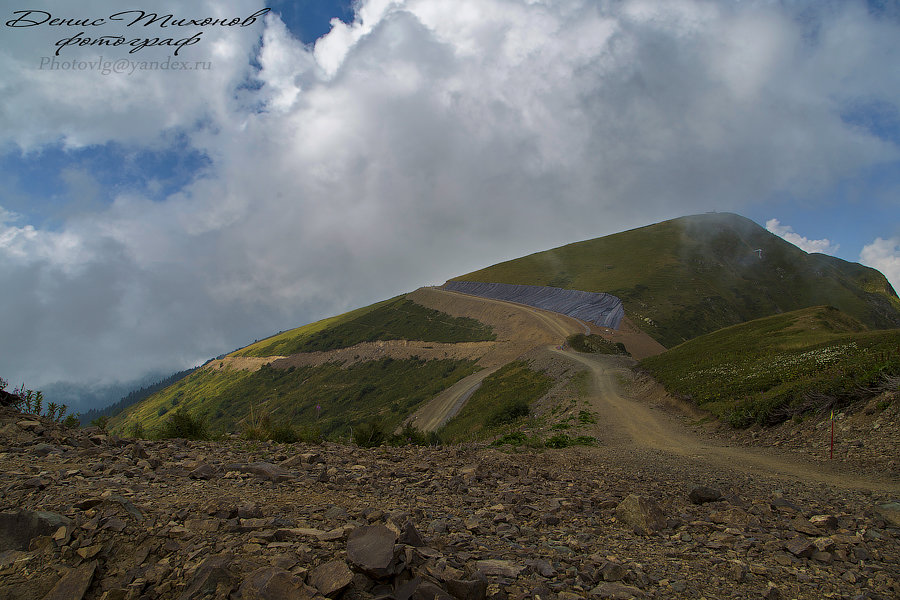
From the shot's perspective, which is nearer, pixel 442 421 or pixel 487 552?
pixel 487 552

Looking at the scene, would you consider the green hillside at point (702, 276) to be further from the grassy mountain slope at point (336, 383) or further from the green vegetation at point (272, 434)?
the green vegetation at point (272, 434)

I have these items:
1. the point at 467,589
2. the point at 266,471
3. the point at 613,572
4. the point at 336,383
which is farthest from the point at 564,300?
the point at 467,589

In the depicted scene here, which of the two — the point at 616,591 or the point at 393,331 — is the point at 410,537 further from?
the point at 393,331

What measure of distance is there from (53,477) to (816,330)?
43.0 metres

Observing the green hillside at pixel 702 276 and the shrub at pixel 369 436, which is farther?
the green hillside at pixel 702 276

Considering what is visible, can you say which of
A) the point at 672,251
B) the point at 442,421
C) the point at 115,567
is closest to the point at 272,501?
the point at 115,567

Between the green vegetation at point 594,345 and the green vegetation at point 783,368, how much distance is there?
1456 cm

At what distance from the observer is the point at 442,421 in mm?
45219

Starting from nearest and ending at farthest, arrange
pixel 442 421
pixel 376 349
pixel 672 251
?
pixel 442 421 → pixel 376 349 → pixel 672 251

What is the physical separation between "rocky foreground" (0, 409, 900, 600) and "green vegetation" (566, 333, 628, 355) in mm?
46262

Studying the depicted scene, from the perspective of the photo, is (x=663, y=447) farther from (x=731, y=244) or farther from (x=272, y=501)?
(x=731, y=244)

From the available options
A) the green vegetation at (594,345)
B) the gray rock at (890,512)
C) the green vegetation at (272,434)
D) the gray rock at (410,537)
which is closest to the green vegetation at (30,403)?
the green vegetation at (272,434)

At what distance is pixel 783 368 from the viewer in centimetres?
2334

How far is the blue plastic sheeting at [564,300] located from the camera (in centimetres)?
7742
